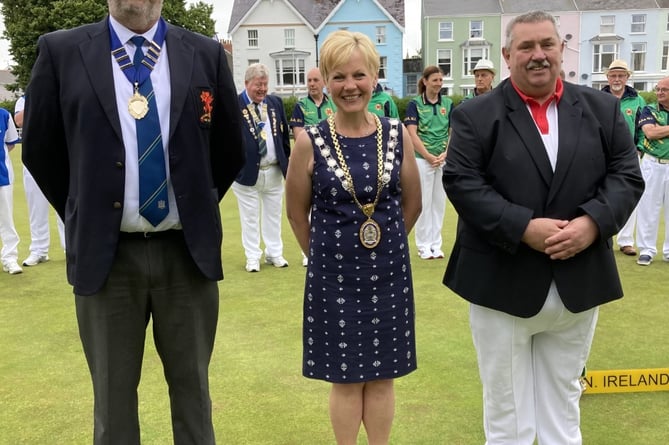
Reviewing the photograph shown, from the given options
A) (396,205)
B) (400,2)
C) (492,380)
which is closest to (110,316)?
(396,205)

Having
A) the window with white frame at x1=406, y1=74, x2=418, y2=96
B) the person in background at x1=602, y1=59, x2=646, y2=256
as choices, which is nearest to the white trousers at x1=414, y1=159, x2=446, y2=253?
the person in background at x1=602, y1=59, x2=646, y2=256

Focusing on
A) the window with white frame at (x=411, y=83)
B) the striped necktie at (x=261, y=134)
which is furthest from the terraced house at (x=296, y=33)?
the striped necktie at (x=261, y=134)

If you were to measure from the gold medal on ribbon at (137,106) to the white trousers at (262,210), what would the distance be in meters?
4.68

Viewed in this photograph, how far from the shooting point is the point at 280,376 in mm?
4164

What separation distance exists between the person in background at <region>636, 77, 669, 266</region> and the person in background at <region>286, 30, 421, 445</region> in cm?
509

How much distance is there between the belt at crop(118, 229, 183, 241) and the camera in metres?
2.54

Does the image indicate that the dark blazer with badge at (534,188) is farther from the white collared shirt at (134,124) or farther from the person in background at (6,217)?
the person in background at (6,217)

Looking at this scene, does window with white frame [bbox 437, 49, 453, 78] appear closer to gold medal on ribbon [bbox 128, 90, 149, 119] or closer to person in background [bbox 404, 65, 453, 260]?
person in background [bbox 404, 65, 453, 260]

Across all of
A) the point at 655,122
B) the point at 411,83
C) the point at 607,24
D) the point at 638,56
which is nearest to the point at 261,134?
the point at 655,122

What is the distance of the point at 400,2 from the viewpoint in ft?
157

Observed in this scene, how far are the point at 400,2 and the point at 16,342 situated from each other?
46678 mm

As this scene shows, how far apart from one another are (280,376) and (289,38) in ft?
152

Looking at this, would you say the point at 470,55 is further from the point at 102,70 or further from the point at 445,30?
the point at 102,70

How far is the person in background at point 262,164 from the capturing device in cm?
684
